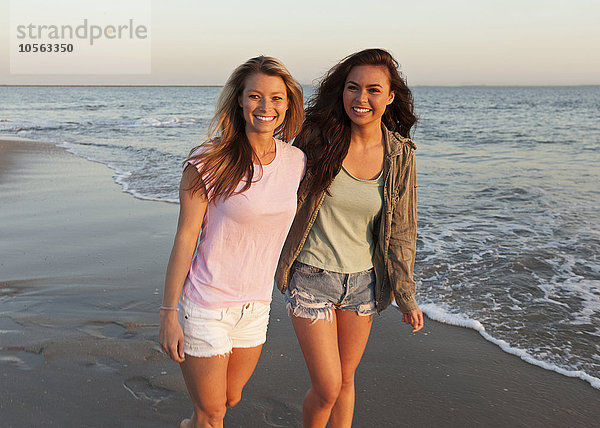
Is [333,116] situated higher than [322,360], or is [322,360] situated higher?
[333,116]

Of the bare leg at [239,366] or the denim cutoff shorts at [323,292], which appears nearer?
the bare leg at [239,366]

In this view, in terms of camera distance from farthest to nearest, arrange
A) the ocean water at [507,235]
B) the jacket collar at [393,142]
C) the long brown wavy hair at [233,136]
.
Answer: the ocean water at [507,235]
the jacket collar at [393,142]
the long brown wavy hair at [233,136]

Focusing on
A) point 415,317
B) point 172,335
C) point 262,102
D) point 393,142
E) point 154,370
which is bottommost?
point 154,370

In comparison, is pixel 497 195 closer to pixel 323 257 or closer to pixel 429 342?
pixel 429 342

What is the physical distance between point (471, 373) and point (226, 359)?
2.19 m

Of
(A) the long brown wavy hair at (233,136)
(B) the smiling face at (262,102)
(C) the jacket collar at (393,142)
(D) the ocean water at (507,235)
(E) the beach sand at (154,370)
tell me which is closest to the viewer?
Result: (A) the long brown wavy hair at (233,136)

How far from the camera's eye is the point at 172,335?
7.24 feet

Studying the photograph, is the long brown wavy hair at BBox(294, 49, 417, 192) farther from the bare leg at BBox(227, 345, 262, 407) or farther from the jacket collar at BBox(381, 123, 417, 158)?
the bare leg at BBox(227, 345, 262, 407)

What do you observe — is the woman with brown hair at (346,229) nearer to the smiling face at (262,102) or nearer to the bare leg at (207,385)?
the smiling face at (262,102)

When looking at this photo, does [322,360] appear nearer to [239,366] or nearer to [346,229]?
[239,366]

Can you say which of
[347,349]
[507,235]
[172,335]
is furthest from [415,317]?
[507,235]

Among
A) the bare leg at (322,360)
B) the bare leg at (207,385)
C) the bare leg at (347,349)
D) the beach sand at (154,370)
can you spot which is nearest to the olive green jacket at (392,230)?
the bare leg at (347,349)

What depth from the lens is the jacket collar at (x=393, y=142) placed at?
270cm

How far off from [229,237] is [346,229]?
66cm
